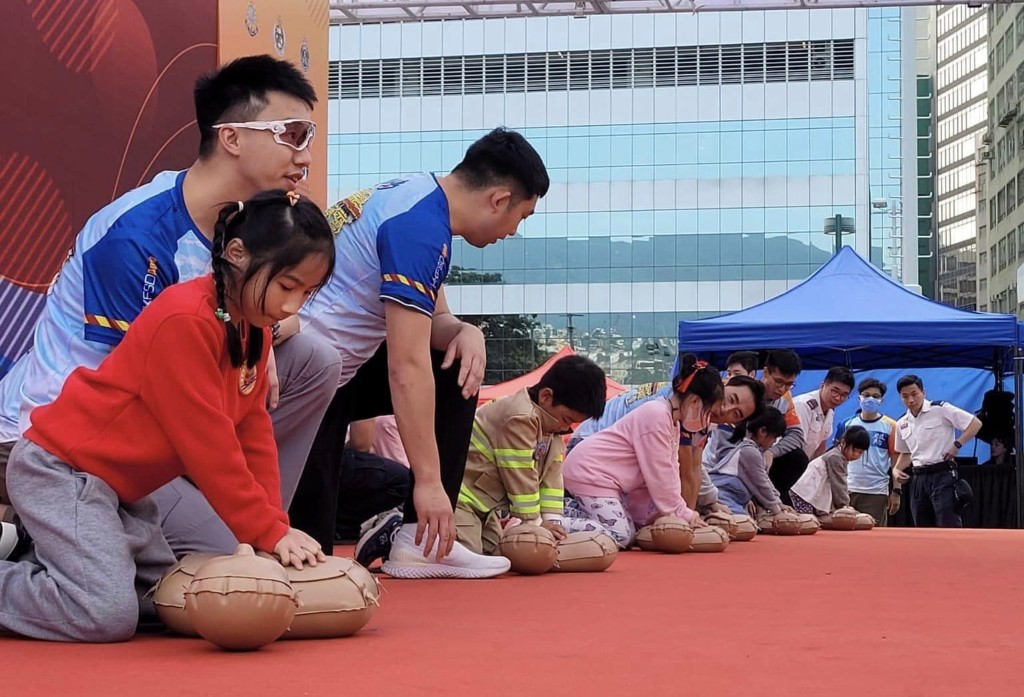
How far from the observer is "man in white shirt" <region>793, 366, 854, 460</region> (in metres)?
7.99

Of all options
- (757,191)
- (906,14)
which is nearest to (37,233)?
(757,191)

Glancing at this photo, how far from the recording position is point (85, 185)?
432 centimetres

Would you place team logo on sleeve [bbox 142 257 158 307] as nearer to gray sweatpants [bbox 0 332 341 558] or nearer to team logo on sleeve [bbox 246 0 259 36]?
gray sweatpants [bbox 0 332 341 558]

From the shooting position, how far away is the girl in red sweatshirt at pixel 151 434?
7.36 ft

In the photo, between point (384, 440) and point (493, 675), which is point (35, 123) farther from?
point (493, 675)

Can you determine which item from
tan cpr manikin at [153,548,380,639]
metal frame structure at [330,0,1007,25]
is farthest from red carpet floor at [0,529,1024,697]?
metal frame structure at [330,0,1007,25]

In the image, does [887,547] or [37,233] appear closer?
[37,233]

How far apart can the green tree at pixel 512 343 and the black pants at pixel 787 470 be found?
22.3m

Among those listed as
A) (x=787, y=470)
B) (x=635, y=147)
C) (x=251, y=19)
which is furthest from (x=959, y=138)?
(x=251, y=19)

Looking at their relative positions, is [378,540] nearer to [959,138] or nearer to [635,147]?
[635,147]

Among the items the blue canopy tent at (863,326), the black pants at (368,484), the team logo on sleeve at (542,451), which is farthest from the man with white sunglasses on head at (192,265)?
→ the blue canopy tent at (863,326)

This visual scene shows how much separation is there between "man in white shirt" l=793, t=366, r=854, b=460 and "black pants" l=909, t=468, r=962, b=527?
3.84 feet

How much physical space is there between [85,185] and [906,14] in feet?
94.5

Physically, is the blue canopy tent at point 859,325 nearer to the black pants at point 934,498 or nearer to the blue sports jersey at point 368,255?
the black pants at point 934,498
